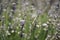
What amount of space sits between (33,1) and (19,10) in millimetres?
165

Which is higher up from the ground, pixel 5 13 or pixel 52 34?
pixel 5 13

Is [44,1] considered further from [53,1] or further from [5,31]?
[5,31]

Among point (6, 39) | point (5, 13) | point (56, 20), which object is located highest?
point (5, 13)

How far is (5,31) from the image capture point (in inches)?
61.3

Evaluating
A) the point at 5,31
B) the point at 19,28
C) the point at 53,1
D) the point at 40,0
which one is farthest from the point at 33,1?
the point at 5,31

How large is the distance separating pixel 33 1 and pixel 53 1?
196 mm

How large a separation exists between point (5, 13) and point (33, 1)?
0.30m

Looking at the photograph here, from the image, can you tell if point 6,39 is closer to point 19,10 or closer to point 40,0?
point 19,10

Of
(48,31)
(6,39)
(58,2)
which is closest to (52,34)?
(48,31)

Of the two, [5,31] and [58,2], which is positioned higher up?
[58,2]

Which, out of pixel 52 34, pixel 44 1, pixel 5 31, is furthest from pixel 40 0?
pixel 5 31

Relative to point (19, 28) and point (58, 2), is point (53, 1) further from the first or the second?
point (19, 28)

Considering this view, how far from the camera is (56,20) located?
1499 mm

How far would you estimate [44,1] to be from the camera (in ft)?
5.09
